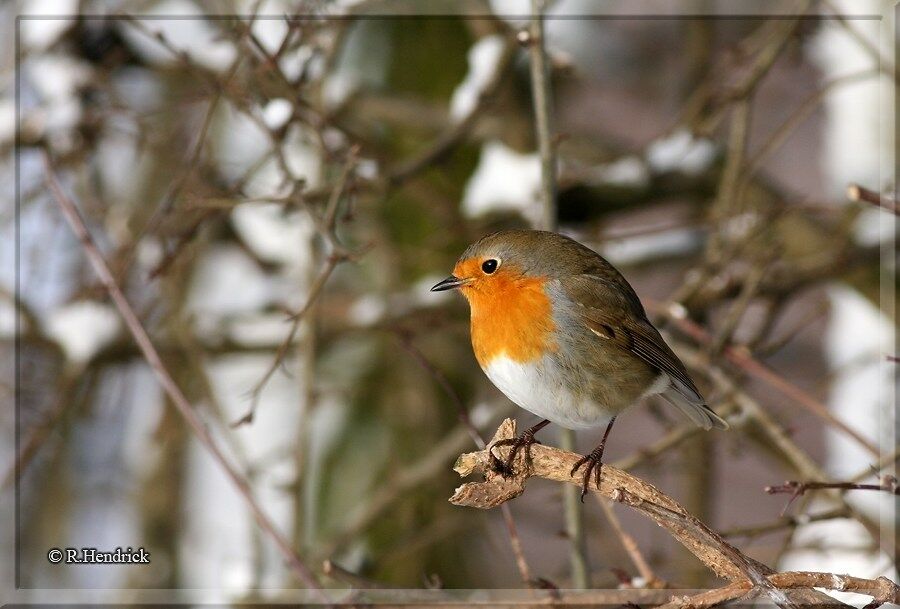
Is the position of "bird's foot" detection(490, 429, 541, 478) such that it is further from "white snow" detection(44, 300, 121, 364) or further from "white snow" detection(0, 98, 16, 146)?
"white snow" detection(0, 98, 16, 146)

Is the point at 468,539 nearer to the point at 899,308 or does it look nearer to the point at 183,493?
the point at 183,493

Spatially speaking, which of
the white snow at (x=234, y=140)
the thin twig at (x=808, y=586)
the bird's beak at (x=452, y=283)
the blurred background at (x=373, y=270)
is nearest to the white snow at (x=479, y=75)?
the blurred background at (x=373, y=270)

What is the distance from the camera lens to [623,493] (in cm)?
141

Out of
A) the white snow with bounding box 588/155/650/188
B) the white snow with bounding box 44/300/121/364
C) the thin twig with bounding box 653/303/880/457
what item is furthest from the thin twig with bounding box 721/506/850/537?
the white snow with bounding box 44/300/121/364

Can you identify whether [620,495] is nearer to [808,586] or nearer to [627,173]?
[808,586]

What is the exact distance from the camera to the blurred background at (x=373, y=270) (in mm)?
2830

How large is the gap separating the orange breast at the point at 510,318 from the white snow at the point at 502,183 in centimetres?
128

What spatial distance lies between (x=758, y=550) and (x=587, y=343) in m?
1.57

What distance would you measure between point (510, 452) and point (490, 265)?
41 cm

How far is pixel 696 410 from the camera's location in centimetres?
198

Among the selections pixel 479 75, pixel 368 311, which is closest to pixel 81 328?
pixel 368 311

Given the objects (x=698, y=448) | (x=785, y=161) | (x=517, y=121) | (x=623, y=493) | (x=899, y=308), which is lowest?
(x=623, y=493)

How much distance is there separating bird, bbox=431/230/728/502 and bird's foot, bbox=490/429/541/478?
10 centimetres

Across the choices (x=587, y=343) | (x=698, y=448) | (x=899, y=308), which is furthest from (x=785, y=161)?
(x=587, y=343)
